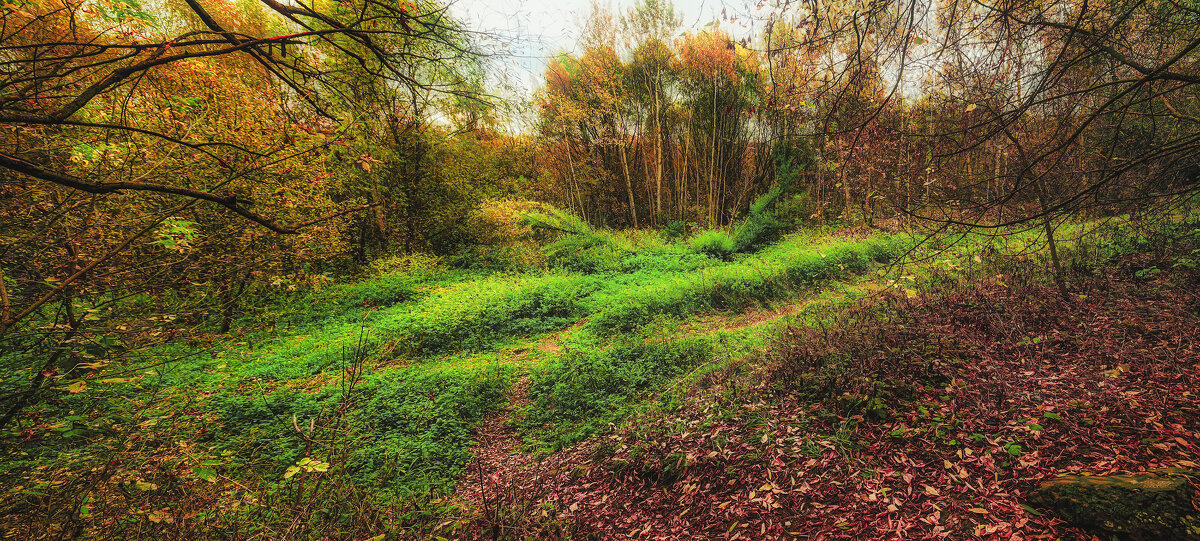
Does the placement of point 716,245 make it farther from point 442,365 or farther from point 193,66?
point 193,66

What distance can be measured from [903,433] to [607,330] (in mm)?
4259

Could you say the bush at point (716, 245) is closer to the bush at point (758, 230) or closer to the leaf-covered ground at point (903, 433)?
the bush at point (758, 230)

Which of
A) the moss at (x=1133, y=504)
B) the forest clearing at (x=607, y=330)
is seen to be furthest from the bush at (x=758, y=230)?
the moss at (x=1133, y=504)

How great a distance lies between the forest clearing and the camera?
7.13 feet

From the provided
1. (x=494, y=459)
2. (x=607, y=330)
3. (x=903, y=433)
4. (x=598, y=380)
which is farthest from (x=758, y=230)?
(x=494, y=459)

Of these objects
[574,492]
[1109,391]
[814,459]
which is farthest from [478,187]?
[1109,391]

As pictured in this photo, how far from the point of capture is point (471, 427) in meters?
4.51

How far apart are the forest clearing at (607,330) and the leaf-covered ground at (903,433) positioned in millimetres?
26

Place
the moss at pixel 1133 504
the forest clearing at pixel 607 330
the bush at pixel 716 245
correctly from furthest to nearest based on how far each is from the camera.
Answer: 1. the bush at pixel 716 245
2. the forest clearing at pixel 607 330
3. the moss at pixel 1133 504

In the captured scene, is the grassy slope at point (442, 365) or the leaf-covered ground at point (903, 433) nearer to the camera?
the leaf-covered ground at point (903, 433)

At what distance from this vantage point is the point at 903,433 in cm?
304

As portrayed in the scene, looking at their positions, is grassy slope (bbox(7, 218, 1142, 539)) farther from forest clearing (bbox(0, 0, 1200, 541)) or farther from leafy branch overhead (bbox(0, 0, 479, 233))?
leafy branch overhead (bbox(0, 0, 479, 233))

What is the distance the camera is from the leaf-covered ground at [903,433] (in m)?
2.51

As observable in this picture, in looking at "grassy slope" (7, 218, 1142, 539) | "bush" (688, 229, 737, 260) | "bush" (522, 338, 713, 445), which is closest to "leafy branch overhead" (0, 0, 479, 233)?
"grassy slope" (7, 218, 1142, 539)
